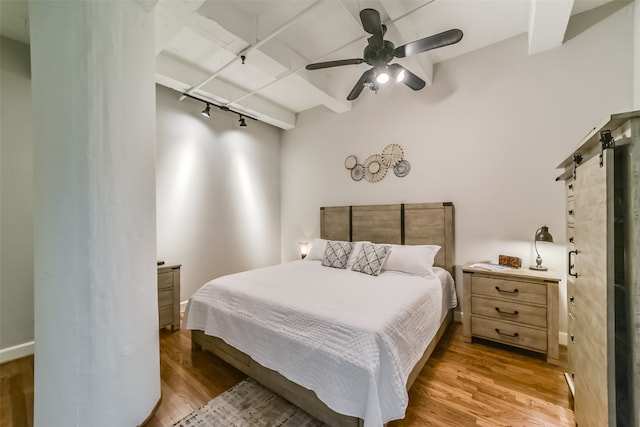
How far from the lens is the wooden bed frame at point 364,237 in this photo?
152cm

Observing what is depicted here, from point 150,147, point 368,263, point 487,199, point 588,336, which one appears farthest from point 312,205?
point 588,336

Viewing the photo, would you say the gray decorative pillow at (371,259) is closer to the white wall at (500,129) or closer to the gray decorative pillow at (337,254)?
the gray decorative pillow at (337,254)

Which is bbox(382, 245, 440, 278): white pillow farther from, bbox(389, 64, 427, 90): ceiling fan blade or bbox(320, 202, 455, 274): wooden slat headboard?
bbox(389, 64, 427, 90): ceiling fan blade

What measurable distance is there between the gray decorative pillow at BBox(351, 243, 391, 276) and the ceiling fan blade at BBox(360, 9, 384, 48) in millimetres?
1956

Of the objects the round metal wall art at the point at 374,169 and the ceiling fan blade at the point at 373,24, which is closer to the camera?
the ceiling fan blade at the point at 373,24

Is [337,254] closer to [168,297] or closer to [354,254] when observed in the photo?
[354,254]

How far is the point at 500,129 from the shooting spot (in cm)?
266

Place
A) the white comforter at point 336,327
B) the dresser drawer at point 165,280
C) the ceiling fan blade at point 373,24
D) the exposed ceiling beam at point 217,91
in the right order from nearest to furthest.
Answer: the white comforter at point 336,327 → the ceiling fan blade at point 373,24 → the dresser drawer at point 165,280 → the exposed ceiling beam at point 217,91

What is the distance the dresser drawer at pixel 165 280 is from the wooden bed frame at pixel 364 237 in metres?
0.71

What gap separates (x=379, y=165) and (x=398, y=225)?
91cm

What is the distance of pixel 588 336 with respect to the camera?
112cm

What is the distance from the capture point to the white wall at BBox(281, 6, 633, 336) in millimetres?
2254

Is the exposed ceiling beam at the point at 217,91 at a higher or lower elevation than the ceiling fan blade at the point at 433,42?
higher

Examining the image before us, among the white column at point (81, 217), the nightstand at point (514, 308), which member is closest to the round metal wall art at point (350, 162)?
the nightstand at point (514, 308)
